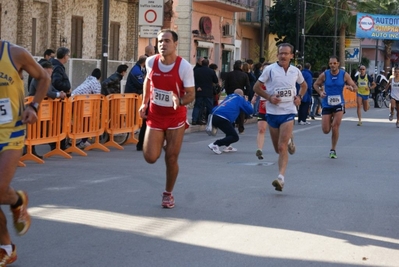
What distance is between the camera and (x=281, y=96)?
35.4 feet

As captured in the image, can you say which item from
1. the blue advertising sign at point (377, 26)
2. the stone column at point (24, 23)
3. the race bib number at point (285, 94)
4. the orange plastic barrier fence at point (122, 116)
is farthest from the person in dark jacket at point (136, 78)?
the blue advertising sign at point (377, 26)

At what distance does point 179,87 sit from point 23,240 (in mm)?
2489

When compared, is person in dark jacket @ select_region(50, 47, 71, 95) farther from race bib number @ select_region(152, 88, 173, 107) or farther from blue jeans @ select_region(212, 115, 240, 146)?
race bib number @ select_region(152, 88, 173, 107)

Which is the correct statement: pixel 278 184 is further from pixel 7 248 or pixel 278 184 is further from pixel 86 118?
pixel 86 118

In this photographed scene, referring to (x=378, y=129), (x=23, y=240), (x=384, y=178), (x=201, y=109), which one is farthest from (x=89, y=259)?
(x=378, y=129)

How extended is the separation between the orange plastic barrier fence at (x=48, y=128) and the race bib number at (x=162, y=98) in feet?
16.3

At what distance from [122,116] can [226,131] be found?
2306 mm

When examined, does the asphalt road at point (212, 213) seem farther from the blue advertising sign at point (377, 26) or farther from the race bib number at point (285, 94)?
the blue advertising sign at point (377, 26)

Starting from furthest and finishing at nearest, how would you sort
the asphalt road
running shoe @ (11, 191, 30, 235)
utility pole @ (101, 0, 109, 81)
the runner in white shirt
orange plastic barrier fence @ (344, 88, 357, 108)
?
orange plastic barrier fence @ (344, 88, 357, 108), utility pole @ (101, 0, 109, 81), the runner in white shirt, the asphalt road, running shoe @ (11, 191, 30, 235)

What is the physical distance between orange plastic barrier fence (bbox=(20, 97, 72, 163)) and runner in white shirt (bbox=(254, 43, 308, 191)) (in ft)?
14.0

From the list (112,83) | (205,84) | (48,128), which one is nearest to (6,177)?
(48,128)

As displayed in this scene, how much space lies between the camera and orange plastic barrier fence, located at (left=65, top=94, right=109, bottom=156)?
48.4 ft

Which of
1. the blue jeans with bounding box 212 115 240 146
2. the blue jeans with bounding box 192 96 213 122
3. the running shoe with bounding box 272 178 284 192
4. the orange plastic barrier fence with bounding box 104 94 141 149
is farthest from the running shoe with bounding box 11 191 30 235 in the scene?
the blue jeans with bounding box 192 96 213 122

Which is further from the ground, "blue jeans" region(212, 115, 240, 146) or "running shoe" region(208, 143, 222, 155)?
"blue jeans" region(212, 115, 240, 146)
